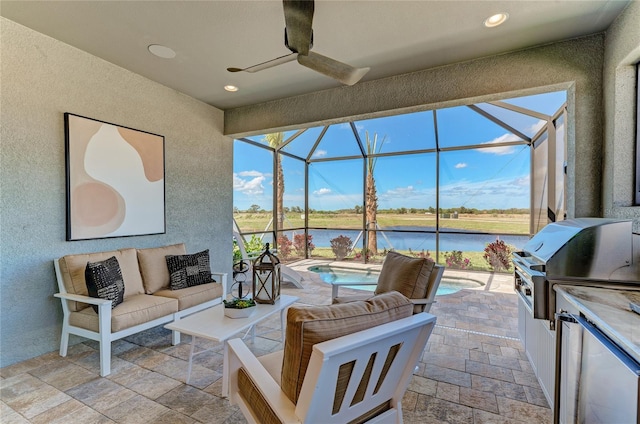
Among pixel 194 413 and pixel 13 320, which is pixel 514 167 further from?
pixel 13 320

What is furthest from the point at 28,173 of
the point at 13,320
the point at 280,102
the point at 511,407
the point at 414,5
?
the point at 511,407

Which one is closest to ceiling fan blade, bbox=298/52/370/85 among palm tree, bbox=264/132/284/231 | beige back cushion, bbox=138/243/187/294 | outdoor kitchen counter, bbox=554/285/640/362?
outdoor kitchen counter, bbox=554/285/640/362

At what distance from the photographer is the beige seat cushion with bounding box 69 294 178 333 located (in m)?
2.46

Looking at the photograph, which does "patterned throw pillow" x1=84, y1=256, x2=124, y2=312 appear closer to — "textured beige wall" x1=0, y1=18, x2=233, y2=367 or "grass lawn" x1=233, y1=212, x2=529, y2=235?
"textured beige wall" x1=0, y1=18, x2=233, y2=367

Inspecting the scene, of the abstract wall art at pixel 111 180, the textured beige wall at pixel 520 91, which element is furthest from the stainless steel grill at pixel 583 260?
the abstract wall art at pixel 111 180

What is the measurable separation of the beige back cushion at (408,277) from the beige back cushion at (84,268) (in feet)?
8.44

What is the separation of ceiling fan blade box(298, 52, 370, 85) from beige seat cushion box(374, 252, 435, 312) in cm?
168

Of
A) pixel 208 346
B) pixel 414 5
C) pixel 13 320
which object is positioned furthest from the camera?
pixel 208 346

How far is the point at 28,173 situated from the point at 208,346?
229 centimetres

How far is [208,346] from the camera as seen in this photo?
9.41 ft

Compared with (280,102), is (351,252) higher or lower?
lower

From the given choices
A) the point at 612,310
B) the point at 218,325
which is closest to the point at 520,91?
the point at 612,310

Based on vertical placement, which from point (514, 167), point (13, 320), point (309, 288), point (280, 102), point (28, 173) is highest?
point (280, 102)

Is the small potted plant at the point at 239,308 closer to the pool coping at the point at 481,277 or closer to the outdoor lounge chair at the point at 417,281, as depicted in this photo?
the outdoor lounge chair at the point at 417,281
